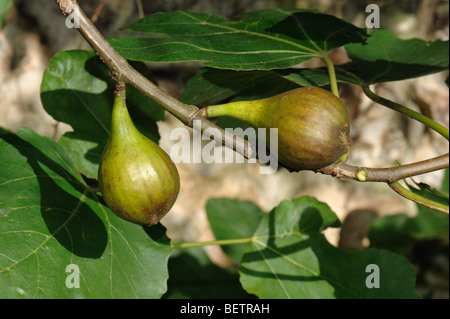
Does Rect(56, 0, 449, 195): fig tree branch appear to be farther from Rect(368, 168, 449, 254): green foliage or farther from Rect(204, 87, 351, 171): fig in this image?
Rect(368, 168, 449, 254): green foliage

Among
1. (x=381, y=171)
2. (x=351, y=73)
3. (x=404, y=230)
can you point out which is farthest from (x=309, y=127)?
(x=404, y=230)

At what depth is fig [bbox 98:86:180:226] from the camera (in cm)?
82

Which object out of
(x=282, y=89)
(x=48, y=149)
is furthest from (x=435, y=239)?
(x=48, y=149)

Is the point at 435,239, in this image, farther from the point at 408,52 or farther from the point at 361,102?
the point at 408,52

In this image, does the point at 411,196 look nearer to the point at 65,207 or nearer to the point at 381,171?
the point at 381,171

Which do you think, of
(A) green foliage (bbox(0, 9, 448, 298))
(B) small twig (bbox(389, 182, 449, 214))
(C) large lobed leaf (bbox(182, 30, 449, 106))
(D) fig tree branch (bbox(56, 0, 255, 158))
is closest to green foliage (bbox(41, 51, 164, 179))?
(A) green foliage (bbox(0, 9, 448, 298))

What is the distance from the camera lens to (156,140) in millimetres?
1295

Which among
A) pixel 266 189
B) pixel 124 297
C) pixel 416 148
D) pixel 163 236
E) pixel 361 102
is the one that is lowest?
pixel 124 297

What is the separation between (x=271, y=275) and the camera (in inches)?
54.1

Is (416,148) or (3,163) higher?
(416,148)

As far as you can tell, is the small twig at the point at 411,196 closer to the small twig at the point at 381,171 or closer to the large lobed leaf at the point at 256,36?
the small twig at the point at 381,171

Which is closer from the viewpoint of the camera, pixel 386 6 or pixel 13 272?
pixel 13 272

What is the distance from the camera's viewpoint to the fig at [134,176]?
2.68 feet

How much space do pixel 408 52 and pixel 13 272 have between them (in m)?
1.24
